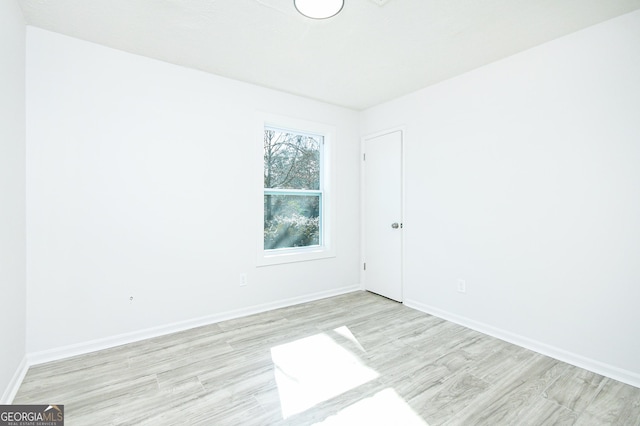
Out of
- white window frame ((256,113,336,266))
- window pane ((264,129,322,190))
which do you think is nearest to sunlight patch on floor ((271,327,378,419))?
white window frame ((256,113,336,266))

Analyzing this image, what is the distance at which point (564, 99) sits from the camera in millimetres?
2365

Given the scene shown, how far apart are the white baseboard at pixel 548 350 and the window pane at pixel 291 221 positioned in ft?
5.55

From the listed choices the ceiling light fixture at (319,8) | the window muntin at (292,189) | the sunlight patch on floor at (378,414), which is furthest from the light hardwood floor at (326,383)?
the ceiling light fixture at (319,8)

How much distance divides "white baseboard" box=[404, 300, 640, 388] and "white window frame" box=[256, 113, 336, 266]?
4.92 feet

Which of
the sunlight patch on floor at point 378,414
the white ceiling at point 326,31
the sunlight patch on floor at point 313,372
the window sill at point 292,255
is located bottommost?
the sunlight patch on floor at point 378,414

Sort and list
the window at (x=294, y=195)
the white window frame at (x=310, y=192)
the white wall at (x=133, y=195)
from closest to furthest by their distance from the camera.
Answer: the white wall at (x=133, y=195), the white window frame at (x=310, y=192), the window at (x=294, y=195)

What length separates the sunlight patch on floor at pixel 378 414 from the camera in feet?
5.53

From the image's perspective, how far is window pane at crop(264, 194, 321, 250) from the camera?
11.9 feet

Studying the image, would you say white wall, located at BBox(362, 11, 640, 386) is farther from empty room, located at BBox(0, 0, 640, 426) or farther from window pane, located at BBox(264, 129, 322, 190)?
window pane, located at BBox(264, 129, 322, 190)

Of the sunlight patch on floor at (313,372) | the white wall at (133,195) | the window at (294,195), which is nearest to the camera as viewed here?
the sunlight patch on floor at (313,372)

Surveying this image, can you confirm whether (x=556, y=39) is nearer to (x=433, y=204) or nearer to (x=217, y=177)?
(x=433, y=204)

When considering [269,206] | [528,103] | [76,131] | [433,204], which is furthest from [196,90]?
[528,103]

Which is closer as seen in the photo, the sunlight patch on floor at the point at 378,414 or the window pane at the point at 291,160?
the sunlight patch on floor at the point at 378,414

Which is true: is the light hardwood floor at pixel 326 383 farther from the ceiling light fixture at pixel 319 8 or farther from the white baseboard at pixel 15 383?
the ceiling light fixture at pixel 319 8
